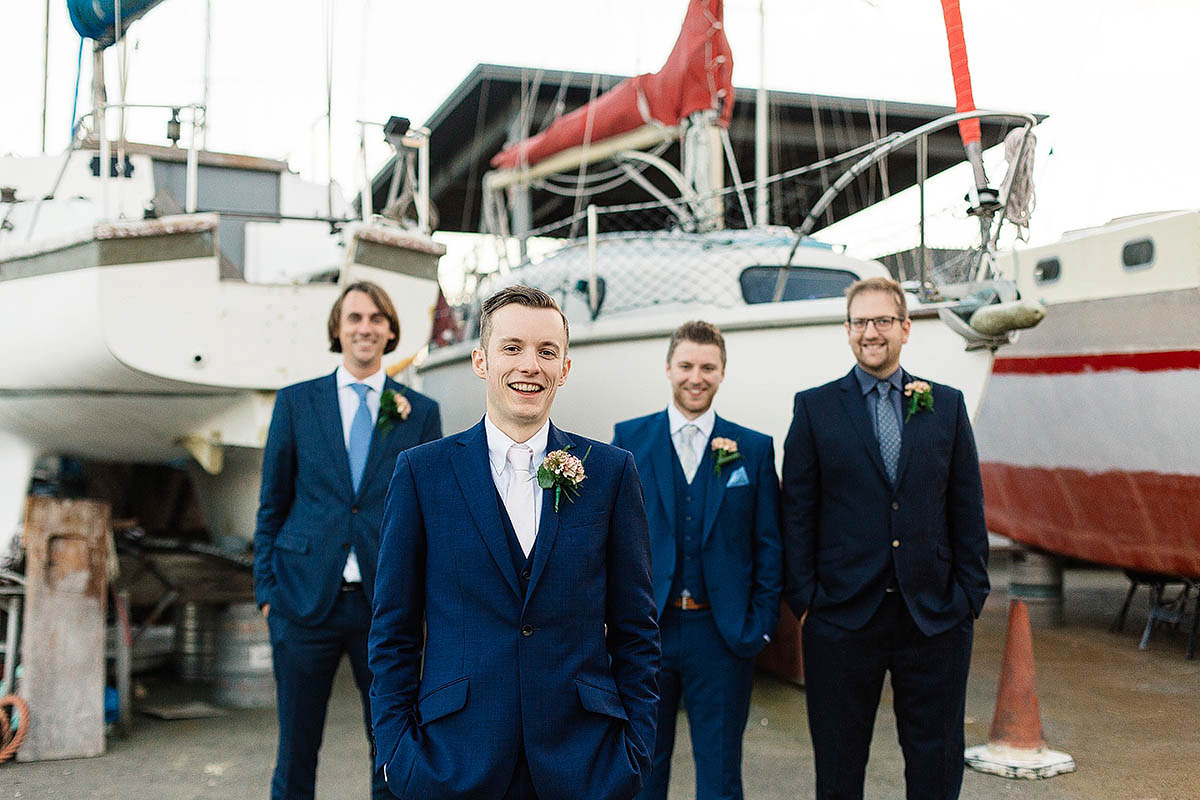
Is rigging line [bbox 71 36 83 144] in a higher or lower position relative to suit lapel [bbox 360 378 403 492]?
higher

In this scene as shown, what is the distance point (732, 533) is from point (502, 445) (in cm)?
138

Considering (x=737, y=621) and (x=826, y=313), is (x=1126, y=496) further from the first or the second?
(x=737, y=621)

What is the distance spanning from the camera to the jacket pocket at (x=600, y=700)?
1848 mm

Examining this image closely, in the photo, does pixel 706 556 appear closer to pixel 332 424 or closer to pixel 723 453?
pixel 723 453

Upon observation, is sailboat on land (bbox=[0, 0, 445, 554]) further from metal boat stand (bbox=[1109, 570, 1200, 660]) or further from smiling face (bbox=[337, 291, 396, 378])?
metal boat stand (bbox=[1109, 570, 1200, 660])

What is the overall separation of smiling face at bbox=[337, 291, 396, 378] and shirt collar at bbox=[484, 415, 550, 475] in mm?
1496

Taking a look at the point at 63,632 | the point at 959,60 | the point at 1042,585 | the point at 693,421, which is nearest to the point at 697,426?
the point at 693,421

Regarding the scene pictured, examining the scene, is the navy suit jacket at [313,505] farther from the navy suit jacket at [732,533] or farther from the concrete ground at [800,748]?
the concrete ground at [800,748]

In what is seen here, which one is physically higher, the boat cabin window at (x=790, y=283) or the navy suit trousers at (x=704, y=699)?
the boat cabin window at (x=790, y=283)

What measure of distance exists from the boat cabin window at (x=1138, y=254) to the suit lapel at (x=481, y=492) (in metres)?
6.11

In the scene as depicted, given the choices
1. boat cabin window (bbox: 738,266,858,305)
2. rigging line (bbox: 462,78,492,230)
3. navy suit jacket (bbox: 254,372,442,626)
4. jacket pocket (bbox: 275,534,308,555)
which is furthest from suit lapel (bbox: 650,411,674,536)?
rigging line (bbox: 462,78,492,230)

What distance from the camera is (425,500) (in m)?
1.93

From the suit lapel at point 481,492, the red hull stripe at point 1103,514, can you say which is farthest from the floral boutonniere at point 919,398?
the red hull stripe at point 1103,514

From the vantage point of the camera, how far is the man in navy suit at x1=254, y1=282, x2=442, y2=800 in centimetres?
315
